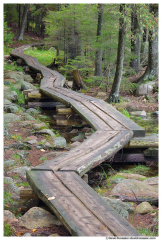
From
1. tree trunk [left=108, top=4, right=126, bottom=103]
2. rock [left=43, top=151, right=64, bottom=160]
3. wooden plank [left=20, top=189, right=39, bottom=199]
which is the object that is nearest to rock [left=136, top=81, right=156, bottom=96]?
tree trunk [left=108, top=4, right=126, bottom=103]

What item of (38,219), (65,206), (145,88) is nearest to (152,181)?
(65,206)

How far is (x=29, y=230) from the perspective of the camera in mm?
2936

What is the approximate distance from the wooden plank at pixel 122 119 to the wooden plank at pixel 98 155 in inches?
9.0

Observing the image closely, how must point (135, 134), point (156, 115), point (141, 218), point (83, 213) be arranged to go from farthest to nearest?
point (156, 115)
point (135, 134)
point (141, 218)
point (83, 213)

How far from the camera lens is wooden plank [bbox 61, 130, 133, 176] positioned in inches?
159

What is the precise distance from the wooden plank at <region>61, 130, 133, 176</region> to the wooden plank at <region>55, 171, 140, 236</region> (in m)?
0.23

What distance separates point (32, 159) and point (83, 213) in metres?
2.77

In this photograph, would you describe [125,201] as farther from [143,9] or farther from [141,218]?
[143,9]

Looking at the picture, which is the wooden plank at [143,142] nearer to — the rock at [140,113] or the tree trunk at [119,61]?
the rock at [140,113]

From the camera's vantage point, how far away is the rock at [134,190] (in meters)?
3.90

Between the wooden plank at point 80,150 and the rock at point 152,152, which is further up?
the wooden plank at point 80,150

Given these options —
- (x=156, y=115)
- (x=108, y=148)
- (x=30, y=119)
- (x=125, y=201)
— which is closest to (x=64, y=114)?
(x=30, y=119)

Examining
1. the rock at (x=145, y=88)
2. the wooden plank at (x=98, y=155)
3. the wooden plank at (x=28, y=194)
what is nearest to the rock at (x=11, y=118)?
the wooden plank at (x=98, y=155)

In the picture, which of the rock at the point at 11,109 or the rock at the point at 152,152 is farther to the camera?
the rock at the point at 11,109
